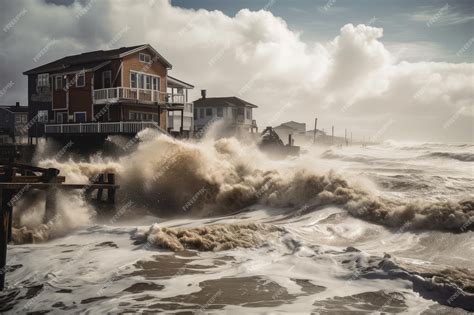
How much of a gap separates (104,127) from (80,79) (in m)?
8.37

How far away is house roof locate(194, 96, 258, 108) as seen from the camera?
62069mm

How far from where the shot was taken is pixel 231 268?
10070 mm

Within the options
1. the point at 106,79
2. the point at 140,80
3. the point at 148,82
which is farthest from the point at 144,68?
the point at 106,79

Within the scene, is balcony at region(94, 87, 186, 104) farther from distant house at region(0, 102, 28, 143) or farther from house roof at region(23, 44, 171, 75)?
distant house at region(0, 102, 28, 143)

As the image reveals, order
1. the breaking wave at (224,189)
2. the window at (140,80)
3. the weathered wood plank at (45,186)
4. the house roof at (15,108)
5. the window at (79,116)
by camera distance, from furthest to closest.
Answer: the house roof at (15,108) → the window at (140,80) → the window at (79,116) → the breaking wave at (224,189) → the weathered wood plank at (45,186)

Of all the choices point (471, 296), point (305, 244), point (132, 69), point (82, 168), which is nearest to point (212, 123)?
point (132, 69)

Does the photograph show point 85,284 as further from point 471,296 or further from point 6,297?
point 471,296

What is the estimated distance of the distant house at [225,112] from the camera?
61906 millimetres

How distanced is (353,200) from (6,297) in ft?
42.3

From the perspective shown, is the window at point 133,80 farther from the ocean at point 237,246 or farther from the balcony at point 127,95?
the ocean at point 237,246

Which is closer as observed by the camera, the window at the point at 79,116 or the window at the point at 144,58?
the window at the point at 79,116

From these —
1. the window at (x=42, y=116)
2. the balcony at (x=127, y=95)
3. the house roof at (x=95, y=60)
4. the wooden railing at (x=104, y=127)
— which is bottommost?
the wooden railing at (x=104, y=127)

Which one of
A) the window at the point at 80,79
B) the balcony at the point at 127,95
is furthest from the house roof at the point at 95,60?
the balcony at the point at 127,95

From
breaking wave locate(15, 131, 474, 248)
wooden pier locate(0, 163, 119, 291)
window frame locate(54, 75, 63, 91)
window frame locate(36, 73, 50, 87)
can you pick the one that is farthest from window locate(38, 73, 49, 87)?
wooden pier locate(0, 163, 119, 291)
